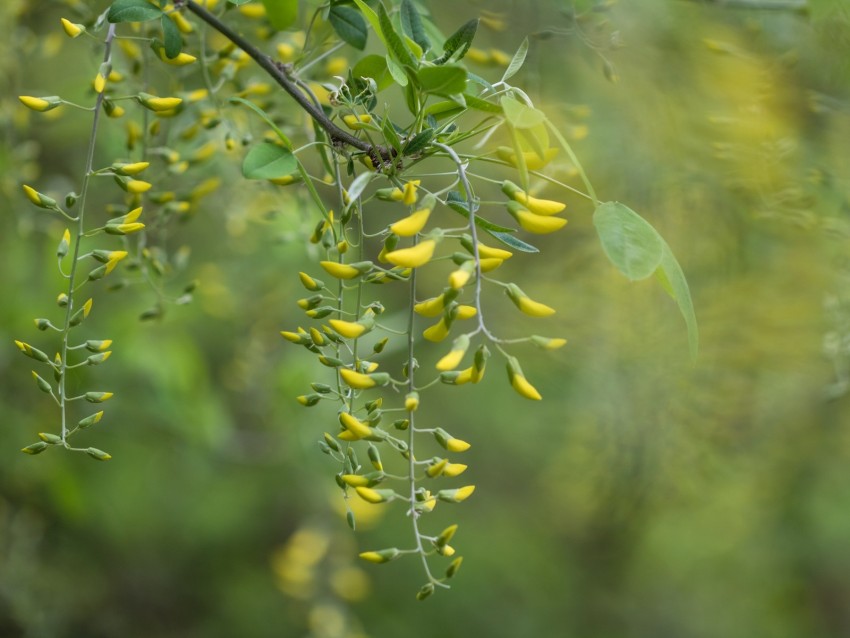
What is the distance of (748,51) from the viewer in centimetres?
160

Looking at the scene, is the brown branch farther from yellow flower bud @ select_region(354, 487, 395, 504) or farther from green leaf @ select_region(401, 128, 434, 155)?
yellow flower bud @ select_region(354, 487, 395, 504)

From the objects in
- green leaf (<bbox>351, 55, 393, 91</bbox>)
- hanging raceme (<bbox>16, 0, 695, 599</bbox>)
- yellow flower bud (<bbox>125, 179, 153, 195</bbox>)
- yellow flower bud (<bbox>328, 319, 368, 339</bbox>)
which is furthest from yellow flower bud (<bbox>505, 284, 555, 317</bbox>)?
yellow flower bud (<bbox>125, 179, 153, 195</bbox>)

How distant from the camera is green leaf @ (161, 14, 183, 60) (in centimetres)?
79

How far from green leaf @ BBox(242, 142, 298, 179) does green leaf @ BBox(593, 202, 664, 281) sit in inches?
10.1

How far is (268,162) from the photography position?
0.74m

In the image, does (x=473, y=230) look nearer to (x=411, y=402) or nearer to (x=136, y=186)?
(x=411, y=402)

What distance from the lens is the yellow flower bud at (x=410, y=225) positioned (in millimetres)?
633

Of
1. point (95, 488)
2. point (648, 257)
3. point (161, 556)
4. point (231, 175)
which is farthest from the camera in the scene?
point (161, 556)

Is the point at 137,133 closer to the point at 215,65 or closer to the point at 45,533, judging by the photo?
the point at 215,65

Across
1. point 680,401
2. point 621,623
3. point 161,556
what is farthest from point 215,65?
point 621,623

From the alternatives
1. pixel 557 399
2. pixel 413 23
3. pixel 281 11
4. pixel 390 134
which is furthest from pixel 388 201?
pixel 557 399

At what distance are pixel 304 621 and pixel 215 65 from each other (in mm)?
2537

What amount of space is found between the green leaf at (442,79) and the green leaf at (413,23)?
150mm

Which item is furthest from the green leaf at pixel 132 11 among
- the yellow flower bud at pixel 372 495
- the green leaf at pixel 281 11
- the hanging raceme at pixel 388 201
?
the yellow flower bud at pixel 372 495
